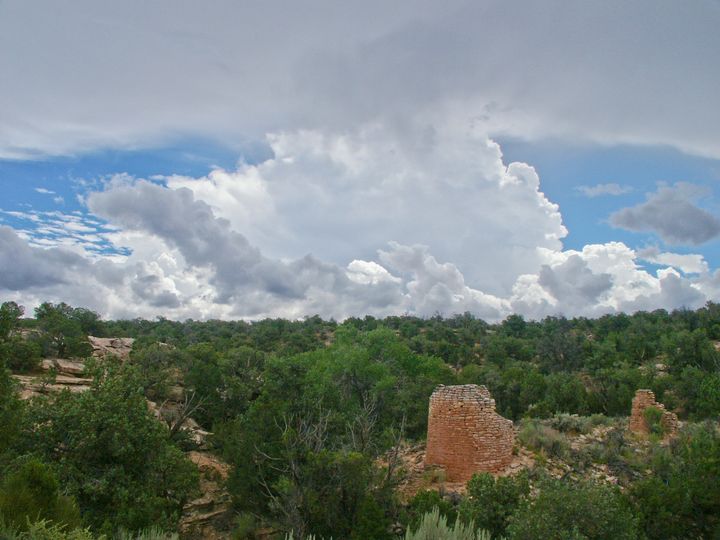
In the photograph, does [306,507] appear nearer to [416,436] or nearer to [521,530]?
[521,530]

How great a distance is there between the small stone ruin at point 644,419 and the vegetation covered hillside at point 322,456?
0.39m

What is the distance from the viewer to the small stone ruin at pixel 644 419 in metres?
19.8

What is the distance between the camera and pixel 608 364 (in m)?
42.2

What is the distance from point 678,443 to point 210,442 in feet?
58.7

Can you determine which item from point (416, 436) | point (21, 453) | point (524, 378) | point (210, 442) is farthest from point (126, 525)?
point (524, 378)

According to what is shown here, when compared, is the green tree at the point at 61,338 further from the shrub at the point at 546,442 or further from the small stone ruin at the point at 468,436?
the shrub at the point at 546,442

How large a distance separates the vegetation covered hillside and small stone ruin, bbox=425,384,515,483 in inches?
22.0

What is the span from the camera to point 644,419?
790 inches

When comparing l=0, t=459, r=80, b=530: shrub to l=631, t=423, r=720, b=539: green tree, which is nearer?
l=0, t=459, r=80, b=530: shrub

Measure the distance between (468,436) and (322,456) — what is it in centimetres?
448

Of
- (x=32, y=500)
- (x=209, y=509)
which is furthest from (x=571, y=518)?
(x=209, y=509)

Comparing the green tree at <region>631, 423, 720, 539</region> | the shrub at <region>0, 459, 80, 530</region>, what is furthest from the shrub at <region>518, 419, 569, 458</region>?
the shrub at <region>0, 459, 80, 530</region>

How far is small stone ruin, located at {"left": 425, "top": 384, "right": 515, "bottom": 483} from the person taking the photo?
1450 centimetres

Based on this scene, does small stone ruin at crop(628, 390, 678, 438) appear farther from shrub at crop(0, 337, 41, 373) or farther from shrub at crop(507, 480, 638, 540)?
shrub at crop(0, 337, 41, 373)
